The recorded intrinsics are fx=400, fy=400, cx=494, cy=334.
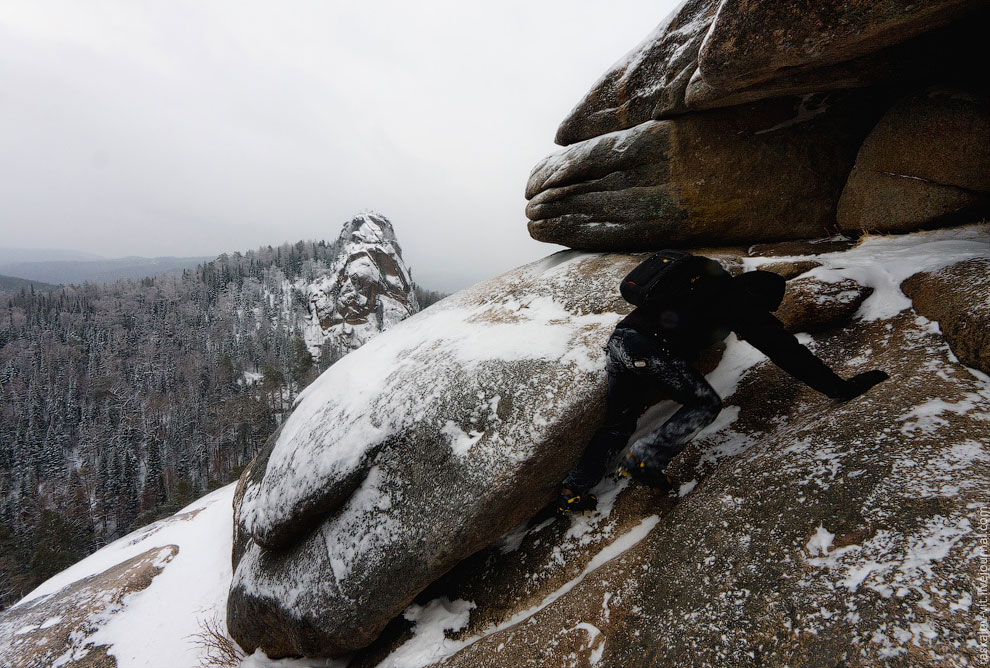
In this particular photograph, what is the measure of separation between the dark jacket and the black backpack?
0.07 m

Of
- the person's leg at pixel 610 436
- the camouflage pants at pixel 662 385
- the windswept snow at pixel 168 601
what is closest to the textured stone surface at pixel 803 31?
the camouflage pants at pixel 662 385

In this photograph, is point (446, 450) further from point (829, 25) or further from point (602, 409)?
point (829, 25)

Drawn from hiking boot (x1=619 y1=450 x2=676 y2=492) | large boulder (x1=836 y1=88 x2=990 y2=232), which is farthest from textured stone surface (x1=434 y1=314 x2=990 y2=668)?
large boulder (x1=836 y1=88 x2=990 y2=232)

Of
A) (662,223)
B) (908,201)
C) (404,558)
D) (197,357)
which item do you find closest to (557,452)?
(404,558)

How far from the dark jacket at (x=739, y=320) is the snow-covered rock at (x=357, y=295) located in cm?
10704

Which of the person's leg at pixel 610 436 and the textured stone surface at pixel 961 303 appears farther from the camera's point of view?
the person's leg at pixel 610 436

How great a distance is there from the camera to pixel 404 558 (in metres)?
6.04

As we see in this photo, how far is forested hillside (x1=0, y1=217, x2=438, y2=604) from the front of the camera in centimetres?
5862

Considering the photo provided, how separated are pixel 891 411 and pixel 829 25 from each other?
4.90 m

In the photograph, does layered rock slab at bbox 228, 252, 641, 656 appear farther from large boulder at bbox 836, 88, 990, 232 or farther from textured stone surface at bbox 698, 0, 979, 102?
large boulder at bbox 836, 88, 990, 232

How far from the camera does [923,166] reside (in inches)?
288

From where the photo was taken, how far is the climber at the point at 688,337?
510cm

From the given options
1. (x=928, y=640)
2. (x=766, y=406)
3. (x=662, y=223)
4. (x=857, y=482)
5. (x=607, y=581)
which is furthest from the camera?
(x=662, y=223)

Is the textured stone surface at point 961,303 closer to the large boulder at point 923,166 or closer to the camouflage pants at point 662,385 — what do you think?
the large boulder at point 923,166
